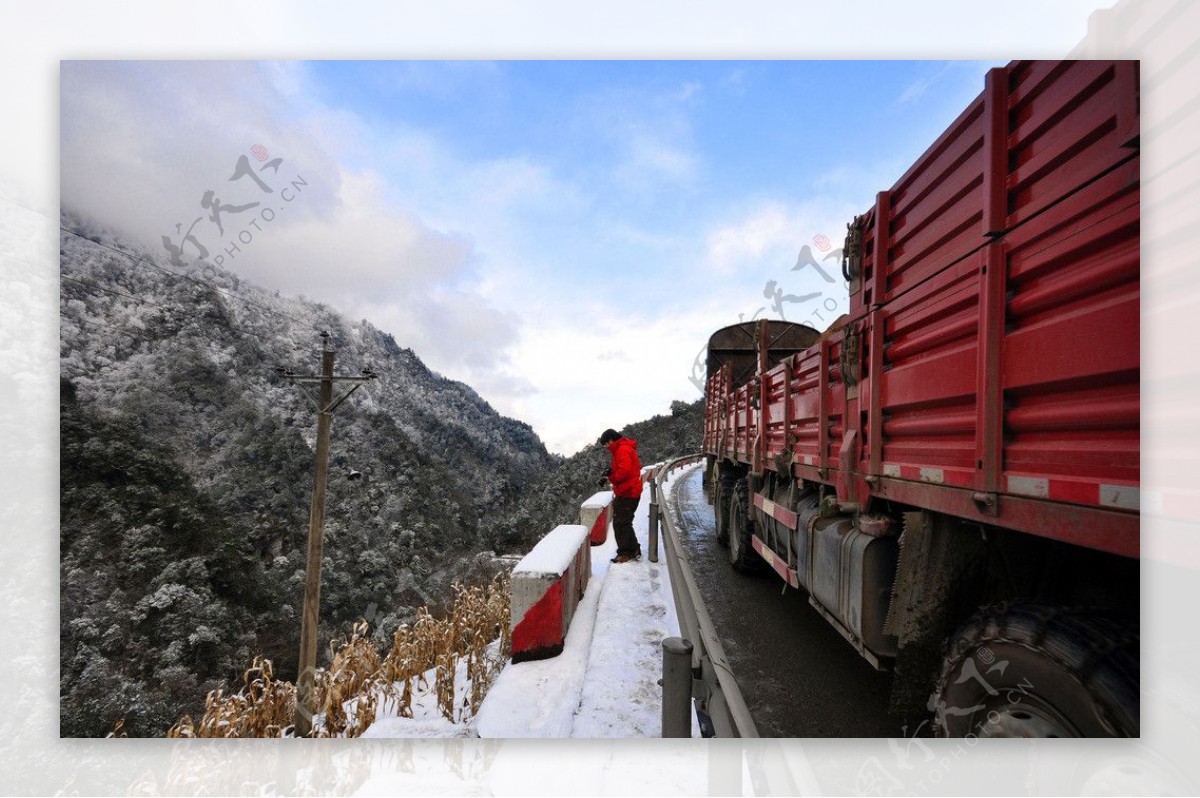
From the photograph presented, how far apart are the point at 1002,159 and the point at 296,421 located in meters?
14.1

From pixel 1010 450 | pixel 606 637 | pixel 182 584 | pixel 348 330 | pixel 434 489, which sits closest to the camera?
pixel 1010 450

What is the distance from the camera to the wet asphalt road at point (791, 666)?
9.13 ft

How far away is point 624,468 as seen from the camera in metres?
5.49

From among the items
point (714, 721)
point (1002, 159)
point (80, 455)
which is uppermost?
point (1002, 159)

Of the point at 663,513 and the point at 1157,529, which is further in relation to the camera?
the point at 663,513

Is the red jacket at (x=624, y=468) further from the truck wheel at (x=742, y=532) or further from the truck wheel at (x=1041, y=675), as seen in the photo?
the truck wheel at (x=1041, y=675)

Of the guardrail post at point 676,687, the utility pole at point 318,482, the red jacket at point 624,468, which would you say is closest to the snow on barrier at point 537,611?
the guardrail post at point 676,687

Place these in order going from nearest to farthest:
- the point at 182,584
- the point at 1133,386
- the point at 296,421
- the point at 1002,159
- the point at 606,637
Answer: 1. the point at 1133,386
2. the point at 1002,159
3. the point at 606,637
4. the point at 296,421
5. the point at 182,584

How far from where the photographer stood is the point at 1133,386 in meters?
1.28

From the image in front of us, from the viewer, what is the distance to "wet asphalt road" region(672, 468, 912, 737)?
278 centimetres

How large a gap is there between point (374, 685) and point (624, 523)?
291 cm

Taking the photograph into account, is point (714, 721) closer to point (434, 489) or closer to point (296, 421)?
point (296, 421)

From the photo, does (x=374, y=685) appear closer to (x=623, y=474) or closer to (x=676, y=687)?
(x=676, y=687)

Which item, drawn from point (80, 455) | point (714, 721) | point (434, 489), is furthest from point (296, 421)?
point (434, 489)
